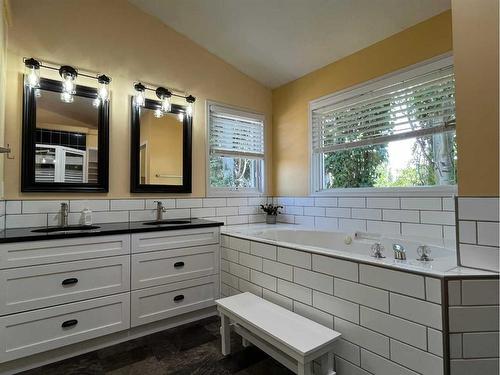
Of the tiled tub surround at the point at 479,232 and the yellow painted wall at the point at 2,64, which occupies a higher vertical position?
the yellow painted wall at the point at 2,64

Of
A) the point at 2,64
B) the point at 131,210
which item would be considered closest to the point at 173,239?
the point at 131,210

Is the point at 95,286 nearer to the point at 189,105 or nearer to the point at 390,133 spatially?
the point at 189,105

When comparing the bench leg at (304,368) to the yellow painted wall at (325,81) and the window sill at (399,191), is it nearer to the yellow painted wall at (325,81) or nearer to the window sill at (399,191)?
the window sill at (399,191)

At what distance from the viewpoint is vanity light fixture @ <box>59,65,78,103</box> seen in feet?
7.25

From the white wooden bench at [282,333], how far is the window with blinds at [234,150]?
152 centimetres

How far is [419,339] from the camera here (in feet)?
3.99

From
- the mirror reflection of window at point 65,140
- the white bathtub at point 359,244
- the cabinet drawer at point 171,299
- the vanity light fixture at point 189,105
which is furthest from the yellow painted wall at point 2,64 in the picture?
the white bathtub at point 359,244

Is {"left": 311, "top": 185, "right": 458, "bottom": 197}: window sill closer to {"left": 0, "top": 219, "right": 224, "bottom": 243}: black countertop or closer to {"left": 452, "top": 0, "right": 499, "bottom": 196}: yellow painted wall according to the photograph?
{"left": 452, "top": 0, "right": 499, "bottom": 196}: yellow painted wall

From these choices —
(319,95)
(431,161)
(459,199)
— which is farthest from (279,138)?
(459,199)

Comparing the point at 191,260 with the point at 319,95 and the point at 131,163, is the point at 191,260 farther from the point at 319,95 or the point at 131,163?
the point at 319,95

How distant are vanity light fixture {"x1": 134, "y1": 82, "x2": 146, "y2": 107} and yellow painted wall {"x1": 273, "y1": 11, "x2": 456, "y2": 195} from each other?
5.29ft

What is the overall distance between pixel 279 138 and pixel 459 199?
235cm

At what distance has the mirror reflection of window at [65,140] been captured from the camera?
218 cm

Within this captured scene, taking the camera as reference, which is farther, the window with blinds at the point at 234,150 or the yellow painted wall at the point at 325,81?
the window with blinds at the point at 234,150
